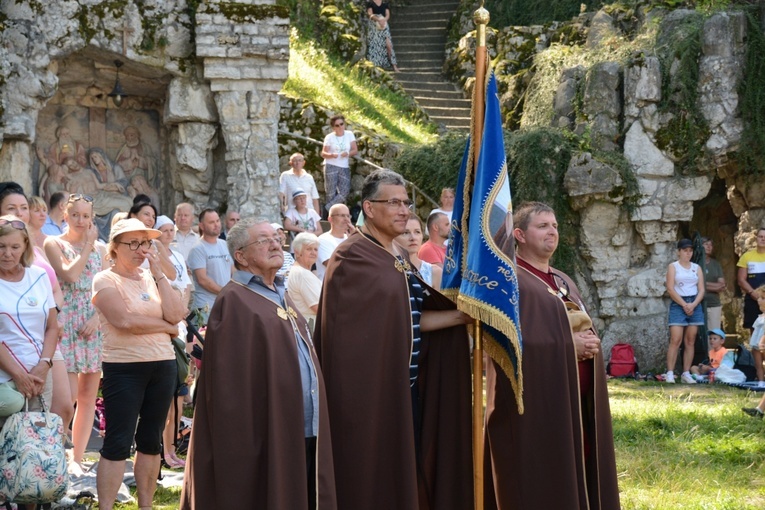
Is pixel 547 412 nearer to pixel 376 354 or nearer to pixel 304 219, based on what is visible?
pixel 376 354

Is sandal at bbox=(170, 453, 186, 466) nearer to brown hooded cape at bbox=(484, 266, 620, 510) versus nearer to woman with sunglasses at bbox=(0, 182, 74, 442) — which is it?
woman with sunglasses at bbox=(0, 182, 74, 442)

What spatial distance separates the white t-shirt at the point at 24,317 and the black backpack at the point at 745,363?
938 cm

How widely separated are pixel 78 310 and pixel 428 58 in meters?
17.6

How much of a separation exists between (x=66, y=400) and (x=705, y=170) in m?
11.6

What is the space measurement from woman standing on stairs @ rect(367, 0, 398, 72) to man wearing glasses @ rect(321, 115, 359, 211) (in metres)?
8.30

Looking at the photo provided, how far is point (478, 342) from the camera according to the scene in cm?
539

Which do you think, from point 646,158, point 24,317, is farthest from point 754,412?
point 24,317

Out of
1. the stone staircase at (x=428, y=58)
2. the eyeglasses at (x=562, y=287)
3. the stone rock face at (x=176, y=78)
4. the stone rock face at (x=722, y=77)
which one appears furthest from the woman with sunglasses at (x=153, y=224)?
the stone staircase at (x=428, y=58)

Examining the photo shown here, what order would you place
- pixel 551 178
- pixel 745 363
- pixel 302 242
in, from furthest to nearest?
1. pixel 551 178
2. pixel 745 363
3. pixel 302 242

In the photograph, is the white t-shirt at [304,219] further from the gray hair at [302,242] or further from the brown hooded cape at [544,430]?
the brown hooded cape at [544,430]

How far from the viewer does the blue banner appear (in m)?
5.21

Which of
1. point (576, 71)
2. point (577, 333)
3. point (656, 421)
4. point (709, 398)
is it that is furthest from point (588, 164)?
point (577, 333)

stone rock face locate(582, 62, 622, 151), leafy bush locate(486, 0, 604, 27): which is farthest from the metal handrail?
leafy bush locate(486, 0, 604, 27)

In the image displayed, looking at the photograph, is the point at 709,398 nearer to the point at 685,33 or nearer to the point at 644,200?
the point at 644,200
